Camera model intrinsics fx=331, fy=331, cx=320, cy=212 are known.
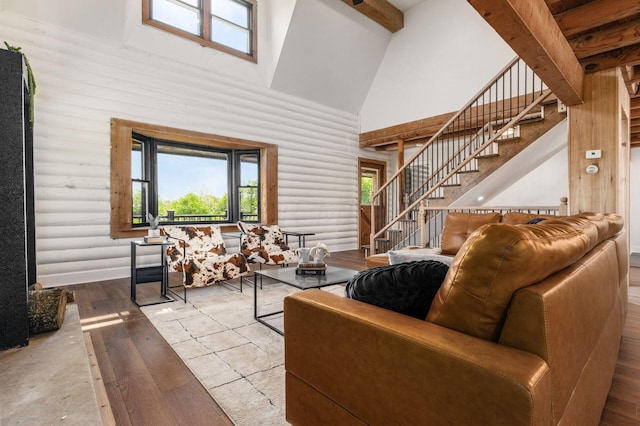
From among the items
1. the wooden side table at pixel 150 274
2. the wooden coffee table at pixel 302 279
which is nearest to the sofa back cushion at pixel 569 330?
the wooden coffee table at pixel 302 279

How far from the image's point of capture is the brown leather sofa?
0.76 m

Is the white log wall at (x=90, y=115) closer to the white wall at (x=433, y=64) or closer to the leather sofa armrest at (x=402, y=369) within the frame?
the white wall at (x=433, y=64)

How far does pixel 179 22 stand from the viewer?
5.03 m

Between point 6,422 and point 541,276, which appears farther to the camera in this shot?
point 6,422

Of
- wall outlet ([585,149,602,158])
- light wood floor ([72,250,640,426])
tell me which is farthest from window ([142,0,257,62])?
wall outlet ([585,149,602,158])

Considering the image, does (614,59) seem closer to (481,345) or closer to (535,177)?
(481,345)

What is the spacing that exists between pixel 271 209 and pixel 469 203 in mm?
3776

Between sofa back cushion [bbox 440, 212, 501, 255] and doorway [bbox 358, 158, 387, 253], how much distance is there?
12.5 ft

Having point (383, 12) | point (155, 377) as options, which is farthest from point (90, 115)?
point (383, 12)

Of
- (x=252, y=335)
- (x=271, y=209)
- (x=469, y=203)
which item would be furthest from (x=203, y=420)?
(x=469, y=203)

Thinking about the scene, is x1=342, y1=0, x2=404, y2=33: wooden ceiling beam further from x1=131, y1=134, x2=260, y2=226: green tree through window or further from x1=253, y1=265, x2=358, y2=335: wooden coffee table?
x1=253, y1=265, x2=358, y2=335: wooden coffee table

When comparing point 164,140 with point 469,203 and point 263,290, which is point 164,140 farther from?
point 469,203

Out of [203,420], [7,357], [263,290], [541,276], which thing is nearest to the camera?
[541,276]

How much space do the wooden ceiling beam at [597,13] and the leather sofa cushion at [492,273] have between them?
2720 mm
